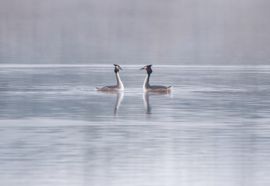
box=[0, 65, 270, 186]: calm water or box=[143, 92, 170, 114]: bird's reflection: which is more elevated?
box=[143, 92, 170, 114]: bird's reflection

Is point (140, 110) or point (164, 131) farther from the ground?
point (140, 110)

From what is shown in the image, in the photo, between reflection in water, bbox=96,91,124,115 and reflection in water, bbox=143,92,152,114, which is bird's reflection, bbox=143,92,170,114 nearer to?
reflection in water, bbox=143,92,152,114

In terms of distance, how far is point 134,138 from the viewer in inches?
754

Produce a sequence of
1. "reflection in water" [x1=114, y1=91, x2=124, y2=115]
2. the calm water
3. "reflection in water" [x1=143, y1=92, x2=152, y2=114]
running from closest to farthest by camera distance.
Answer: the calm water, "reflection in water" [x1=143, y1=92, x2=152, y2=114], "reflection in water" [x1=114, y1=91, x2=124, y2=115]

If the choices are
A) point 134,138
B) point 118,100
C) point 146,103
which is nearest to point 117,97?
point 118,100

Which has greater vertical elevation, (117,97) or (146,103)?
(117,97)

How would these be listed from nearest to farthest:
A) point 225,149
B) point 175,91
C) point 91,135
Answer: point 225,149 < point 91,135 < point 175,91

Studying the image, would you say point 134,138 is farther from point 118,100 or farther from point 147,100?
point 147,100

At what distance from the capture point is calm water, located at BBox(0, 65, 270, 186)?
15.0 metres

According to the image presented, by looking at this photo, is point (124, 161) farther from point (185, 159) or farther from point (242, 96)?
point (242, 96)

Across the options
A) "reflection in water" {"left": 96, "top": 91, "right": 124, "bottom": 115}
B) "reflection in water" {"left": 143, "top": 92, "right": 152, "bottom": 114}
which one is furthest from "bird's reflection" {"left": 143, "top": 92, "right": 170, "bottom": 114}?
"reflection in water" {"left": 96, "top": 91, "right": 124, "bottom": 115}

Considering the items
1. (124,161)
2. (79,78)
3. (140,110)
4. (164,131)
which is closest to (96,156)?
(124,161)

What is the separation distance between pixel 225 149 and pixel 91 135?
9.93ft

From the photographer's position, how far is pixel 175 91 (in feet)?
108
